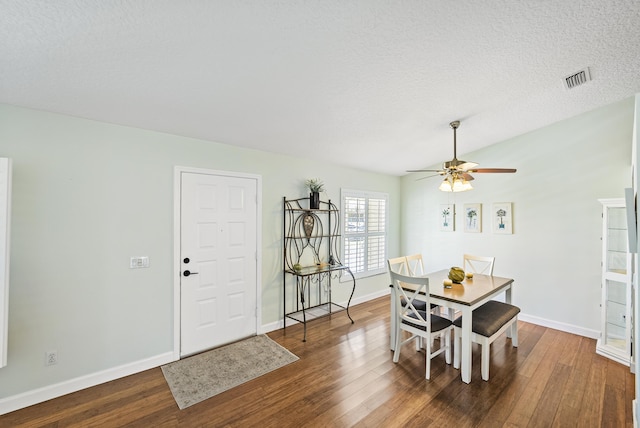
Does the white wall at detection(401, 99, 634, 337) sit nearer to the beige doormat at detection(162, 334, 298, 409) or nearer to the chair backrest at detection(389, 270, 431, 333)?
the chair backrest at detection(389, 270, 431, 333)

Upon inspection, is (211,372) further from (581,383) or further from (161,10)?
(581,383)

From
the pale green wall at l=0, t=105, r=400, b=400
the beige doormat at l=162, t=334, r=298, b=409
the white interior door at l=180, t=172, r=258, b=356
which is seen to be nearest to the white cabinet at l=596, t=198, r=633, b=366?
Result: the beige doormat at l=162, t=334, r=298, b=409

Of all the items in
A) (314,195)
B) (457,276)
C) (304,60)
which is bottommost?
(457,276)

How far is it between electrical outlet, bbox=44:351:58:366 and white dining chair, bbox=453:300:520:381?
3816 millimetres

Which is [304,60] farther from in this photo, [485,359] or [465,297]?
[485,359]

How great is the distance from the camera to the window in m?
4.94

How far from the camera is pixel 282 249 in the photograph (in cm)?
402

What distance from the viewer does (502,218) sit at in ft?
14.8

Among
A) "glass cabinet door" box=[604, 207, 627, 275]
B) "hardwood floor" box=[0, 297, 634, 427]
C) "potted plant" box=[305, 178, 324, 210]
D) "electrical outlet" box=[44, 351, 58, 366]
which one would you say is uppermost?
"potted plant" box=[305, 178, 324, 210]

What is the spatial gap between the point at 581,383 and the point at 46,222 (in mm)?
5176

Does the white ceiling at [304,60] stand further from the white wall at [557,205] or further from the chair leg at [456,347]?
the chair leg at [456,347]

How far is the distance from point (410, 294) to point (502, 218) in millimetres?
2544

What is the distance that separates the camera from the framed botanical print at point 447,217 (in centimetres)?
512

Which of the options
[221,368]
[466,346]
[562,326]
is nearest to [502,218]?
[562,326]
